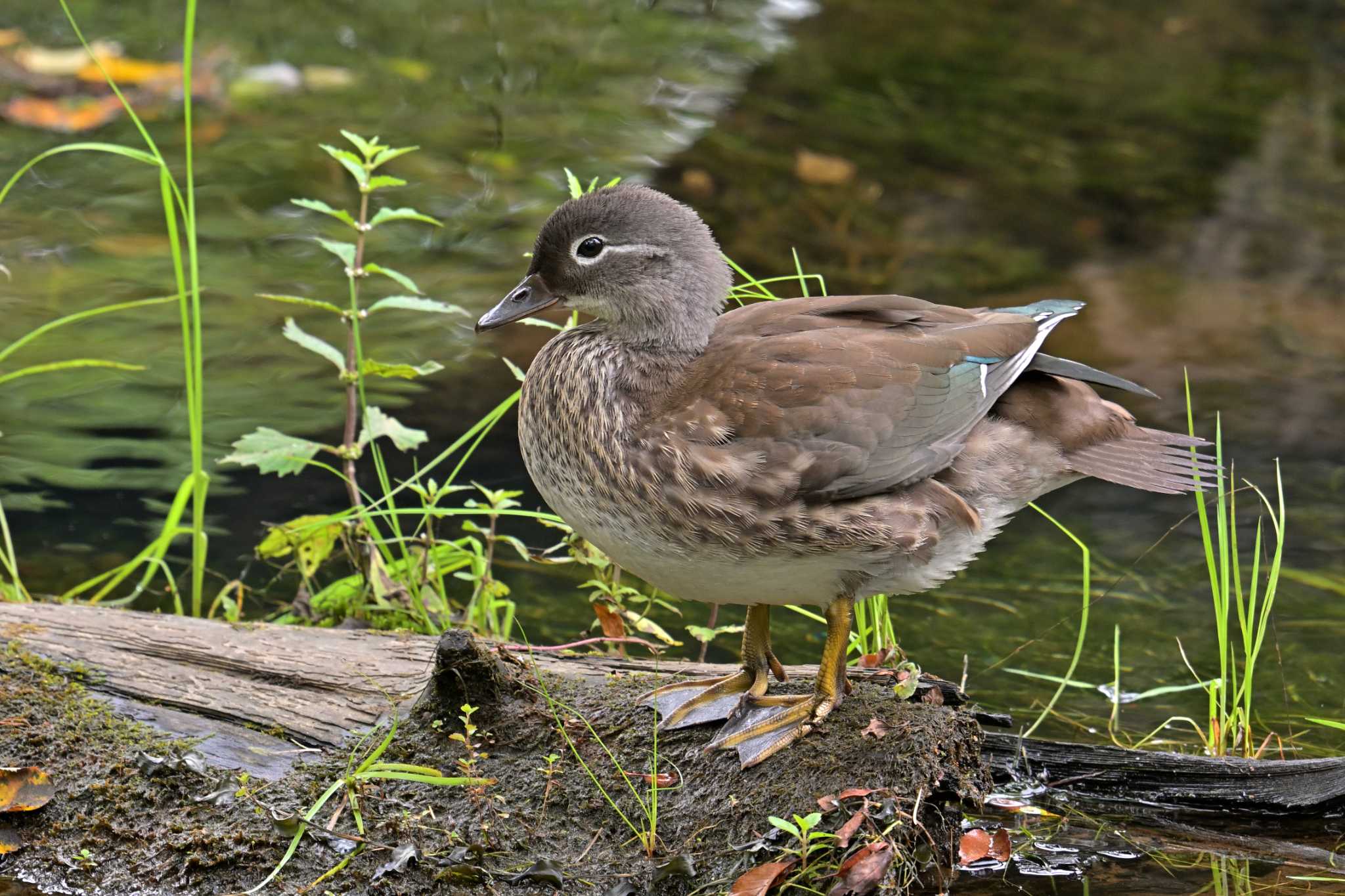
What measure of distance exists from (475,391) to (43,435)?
72.7 inches

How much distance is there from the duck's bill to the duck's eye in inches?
5.1

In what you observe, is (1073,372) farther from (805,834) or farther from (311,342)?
(311,342)

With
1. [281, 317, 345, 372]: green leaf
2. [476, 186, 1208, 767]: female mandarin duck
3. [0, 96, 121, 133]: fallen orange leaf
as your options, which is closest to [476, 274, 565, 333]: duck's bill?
[476, 186, 1208, 767]: female mandarin duck

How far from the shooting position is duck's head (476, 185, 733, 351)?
147 inches

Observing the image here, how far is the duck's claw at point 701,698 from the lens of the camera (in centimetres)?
379

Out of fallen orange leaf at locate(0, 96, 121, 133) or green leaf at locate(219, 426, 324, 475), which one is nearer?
green leaf at locate(219, 426, 324, 475)

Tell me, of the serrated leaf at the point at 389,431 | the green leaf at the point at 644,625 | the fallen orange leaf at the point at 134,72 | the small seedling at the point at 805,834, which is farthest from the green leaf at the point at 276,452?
the fallen orange leaf at the point at 134,72

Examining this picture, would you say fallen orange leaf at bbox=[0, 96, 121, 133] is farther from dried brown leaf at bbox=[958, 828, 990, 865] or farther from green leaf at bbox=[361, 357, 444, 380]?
dried brown leaf at bbox=[958, 828, 990, 865]

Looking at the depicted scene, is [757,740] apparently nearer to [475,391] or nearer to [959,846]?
[959,846]

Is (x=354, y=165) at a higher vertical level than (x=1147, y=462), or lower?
higher

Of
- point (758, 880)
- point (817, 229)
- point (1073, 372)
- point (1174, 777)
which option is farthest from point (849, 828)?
point (817, 229)

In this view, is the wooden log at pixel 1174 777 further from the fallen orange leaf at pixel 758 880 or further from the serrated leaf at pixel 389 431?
the serrated leaf at pixel 389 431

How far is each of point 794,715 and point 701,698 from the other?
0.27m

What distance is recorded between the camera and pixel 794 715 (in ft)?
12.2
